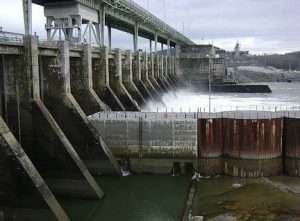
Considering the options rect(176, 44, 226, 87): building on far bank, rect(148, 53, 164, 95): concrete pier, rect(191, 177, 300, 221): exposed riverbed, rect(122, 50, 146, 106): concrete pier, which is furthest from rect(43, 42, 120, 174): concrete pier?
rect(176, 44, 226, 87): building on far bank

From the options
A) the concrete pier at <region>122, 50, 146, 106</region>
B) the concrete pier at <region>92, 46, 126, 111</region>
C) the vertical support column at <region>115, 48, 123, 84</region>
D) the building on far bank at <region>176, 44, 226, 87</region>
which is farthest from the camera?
the building on far bank at <region>176, 44, 226, 87</region>

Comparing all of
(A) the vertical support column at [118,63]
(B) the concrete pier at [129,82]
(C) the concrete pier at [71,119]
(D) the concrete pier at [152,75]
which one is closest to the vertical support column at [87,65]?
(C) the concrete pier at [71,119]

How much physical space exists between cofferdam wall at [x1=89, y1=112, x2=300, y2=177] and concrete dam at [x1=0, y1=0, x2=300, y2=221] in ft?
0.20

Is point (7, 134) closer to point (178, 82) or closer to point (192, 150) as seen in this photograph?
point (192, 150)

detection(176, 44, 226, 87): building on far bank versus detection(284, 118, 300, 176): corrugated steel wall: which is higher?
detection(176, 44, 226, 87): building on far bank

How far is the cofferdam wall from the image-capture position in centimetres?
2495

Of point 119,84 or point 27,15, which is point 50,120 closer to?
point 27,15

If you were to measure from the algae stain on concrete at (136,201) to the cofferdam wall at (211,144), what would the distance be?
129cm

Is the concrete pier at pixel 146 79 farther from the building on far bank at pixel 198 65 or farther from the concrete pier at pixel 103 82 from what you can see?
the building on far bank at pixel 198 65

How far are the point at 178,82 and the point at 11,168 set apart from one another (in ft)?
184

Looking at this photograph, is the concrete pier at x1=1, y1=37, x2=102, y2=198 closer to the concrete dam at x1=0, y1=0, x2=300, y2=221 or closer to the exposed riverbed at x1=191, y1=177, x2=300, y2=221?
the concrete dam at x1=0, y1=0, x2=300, y2=221

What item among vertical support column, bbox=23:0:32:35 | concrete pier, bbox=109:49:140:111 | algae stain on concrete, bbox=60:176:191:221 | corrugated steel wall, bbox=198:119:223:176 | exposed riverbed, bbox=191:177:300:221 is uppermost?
vertical support column, bbox=23:0:32:35

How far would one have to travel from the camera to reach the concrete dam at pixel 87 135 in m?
17.0

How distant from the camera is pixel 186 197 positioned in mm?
21641
